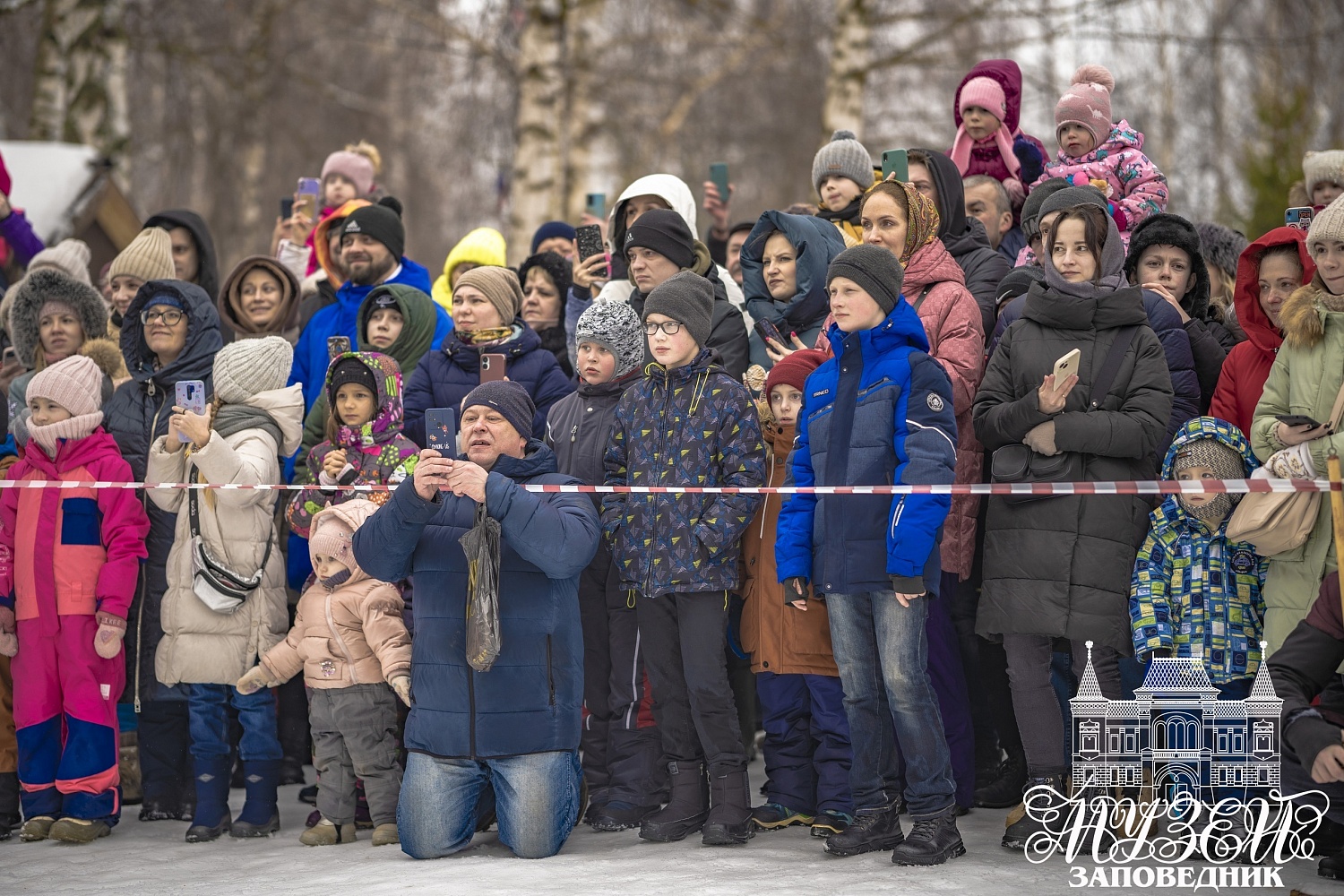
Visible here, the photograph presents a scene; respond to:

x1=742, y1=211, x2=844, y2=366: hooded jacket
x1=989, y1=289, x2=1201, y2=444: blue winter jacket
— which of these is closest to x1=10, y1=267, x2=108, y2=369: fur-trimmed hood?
x1=742, y1=211, x2=844, y2=366: hooded jacket

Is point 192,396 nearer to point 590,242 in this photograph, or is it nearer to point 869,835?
point 590,242

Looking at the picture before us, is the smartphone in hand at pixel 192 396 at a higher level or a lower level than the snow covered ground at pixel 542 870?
higher

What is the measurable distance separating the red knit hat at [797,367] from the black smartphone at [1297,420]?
178 centimetres

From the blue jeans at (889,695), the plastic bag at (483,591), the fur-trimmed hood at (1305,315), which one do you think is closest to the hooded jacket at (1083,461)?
the blue jeans at (889,695)

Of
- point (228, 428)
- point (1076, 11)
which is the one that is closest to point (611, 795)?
point (228, 428)

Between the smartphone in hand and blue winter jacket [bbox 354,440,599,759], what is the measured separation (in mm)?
1126

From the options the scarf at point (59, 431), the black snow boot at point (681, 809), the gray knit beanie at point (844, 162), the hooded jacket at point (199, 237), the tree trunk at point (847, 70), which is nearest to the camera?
the black snow boot at point (681, 809)

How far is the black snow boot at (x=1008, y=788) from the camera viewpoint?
617 centimetres

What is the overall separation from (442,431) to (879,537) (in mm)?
1680

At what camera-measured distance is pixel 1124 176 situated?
686 cm

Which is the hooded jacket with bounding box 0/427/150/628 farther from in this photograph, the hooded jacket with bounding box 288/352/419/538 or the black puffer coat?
the black puffer coat

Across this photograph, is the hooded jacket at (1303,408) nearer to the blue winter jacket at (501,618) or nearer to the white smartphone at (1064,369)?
the white smartphone at (1064,369)

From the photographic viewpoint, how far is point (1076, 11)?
615 inches

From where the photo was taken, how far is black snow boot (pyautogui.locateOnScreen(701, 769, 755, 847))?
18.5 ft
